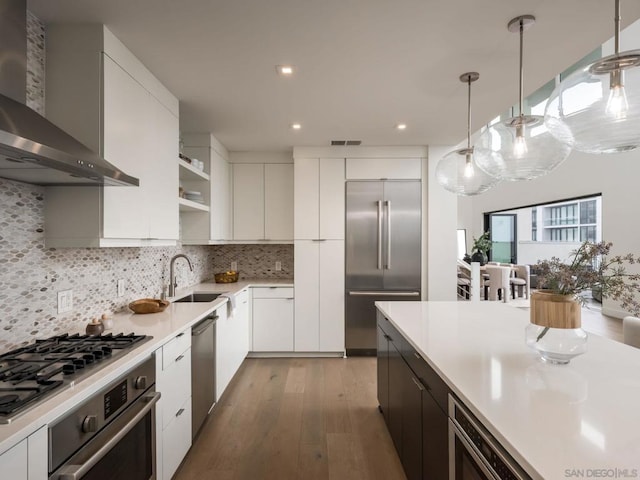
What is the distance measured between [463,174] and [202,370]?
2213 mm

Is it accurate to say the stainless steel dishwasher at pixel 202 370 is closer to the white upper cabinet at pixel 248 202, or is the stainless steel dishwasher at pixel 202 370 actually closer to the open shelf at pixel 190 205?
the open shelf at pixel 190 205

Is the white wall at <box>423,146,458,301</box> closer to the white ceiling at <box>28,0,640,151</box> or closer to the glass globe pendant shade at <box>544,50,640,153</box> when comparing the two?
the white ceiling at <box>28,0,640,151</box>

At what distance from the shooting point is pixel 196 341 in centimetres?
233

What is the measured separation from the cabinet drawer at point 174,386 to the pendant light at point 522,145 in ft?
6.81

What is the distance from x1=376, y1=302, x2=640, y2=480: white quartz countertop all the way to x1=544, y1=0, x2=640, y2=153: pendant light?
0.85 metres

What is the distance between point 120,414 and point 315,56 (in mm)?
2105

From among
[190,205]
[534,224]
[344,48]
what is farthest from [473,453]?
[534,224]

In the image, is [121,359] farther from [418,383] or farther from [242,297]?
[242,297]

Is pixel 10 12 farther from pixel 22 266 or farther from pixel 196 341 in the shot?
pixel 196 341

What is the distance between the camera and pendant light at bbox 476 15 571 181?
65.7 inches

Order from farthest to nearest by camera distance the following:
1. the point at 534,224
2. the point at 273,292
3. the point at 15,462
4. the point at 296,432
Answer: the point at 534,224 < the point at 273,292 < the point at 296,432 < the point at 15,462

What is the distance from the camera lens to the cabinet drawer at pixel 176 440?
1.86m

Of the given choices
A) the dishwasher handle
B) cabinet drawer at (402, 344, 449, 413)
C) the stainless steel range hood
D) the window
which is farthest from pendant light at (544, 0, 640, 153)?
the window

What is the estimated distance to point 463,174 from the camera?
2.23 meters
